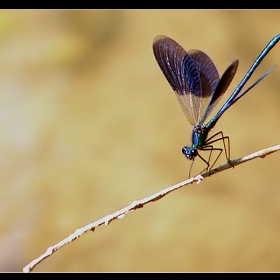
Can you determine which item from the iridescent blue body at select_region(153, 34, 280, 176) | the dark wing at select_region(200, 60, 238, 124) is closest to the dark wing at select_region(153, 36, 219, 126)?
the iridescent blue body at select_region(153, 34, 280, 176)

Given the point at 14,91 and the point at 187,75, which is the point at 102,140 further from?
the point at 187,75

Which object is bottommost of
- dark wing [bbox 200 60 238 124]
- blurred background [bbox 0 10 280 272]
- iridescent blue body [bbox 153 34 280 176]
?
dark wing [bbox 200 60 238 124]

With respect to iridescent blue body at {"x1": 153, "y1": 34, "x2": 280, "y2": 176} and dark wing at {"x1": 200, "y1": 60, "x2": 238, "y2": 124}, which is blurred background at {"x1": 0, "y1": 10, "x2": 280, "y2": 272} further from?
dark wing at {"x1": 200, "y1": 60, "x2": 238, "y2": 124}

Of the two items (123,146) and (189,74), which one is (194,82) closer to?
(189,74)

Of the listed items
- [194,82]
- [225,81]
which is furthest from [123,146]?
[225,81]

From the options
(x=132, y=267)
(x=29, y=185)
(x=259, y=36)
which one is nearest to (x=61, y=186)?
(x=29, y=185)

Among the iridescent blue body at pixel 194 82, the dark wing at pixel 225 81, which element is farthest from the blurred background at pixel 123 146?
the dark wing at pixel 225 81
